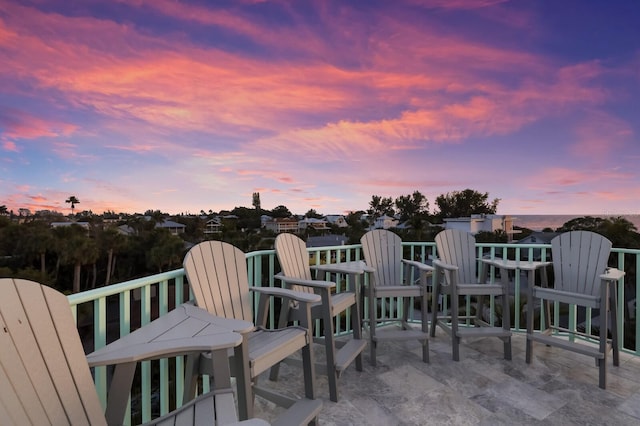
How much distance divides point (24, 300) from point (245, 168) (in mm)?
8535

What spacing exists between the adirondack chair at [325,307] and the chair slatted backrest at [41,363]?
1413 millimetres

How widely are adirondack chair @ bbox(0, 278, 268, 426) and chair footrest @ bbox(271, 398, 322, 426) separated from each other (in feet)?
2.67

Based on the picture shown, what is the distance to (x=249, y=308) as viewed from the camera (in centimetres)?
229

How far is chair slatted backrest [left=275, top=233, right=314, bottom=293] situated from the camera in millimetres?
2720

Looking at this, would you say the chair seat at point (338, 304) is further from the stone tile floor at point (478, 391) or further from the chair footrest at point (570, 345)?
the chair footrest at point (570, 345)

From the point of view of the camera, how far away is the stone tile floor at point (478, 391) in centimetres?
216

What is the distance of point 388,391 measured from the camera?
251 cm

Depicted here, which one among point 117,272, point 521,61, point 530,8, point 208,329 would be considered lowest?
point 117,272

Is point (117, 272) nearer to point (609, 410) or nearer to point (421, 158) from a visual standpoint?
point (421, 158)

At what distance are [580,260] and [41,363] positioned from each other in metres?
3.89

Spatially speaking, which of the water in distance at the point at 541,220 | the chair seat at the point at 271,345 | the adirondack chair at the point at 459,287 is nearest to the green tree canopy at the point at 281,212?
the water in distance at the point at 541,220

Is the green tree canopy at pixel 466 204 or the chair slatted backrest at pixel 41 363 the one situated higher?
the green tree canopy at pixel 466 204

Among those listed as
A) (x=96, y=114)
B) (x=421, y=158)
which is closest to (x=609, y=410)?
(x=421, y=158)

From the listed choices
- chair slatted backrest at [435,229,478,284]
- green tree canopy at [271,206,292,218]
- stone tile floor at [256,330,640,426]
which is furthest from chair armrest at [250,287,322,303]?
green tree canopy at [271,206,292,218]
